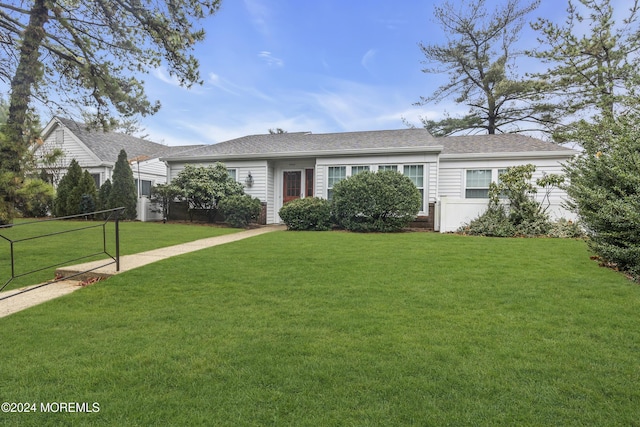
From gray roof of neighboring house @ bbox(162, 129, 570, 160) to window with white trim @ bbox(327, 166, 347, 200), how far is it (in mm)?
613

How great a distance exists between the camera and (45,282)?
5094 millimetres

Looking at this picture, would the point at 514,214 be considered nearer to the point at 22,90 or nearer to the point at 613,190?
the point at 613,190

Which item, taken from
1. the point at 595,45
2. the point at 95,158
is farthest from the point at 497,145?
the point at 95,158

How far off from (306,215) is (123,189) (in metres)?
8.71

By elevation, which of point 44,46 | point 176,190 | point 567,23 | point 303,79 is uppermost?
point 567,23

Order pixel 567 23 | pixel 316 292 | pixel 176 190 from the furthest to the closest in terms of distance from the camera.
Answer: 1. pixel 567 23
2. pixel 176 190
3. pixel 316 292

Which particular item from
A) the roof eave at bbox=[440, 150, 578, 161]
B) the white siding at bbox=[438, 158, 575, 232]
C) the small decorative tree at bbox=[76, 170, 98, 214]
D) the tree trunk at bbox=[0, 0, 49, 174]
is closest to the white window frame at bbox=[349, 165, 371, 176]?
the white siding at bbox=[438, 158, 575, 232]

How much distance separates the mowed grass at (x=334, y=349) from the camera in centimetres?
205

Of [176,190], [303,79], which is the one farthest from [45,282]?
[303,79]

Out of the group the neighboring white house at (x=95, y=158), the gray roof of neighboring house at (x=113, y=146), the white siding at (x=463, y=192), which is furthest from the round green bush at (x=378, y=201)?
the gray roof of neighboring house at (x=113, y=146)

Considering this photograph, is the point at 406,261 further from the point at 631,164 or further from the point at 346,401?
the point at 346,401

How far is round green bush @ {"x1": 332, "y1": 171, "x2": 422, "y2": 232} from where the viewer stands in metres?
10.8

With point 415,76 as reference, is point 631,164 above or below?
below

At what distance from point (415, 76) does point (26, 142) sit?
68.9ft
